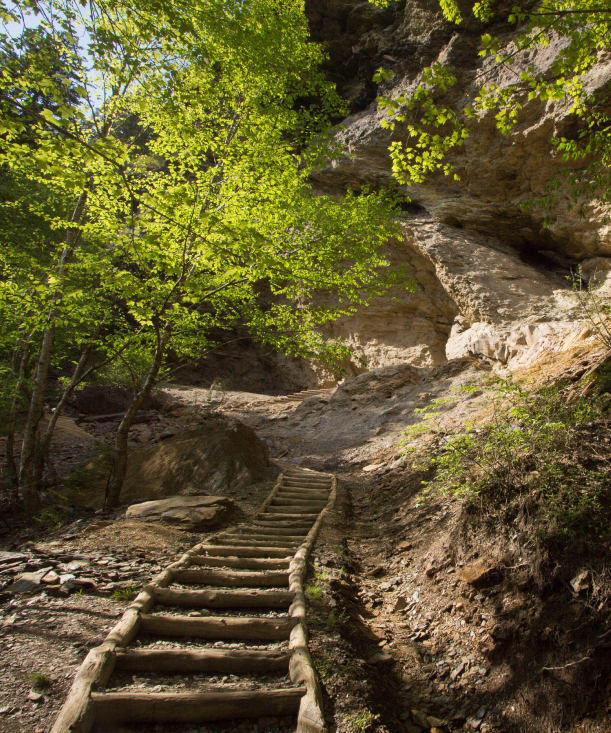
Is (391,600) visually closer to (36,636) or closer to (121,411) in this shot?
(36,636)

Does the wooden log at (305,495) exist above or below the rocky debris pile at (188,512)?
below

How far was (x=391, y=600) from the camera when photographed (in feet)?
14.1


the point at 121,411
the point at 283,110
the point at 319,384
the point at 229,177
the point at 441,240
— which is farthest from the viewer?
the point at 319,384

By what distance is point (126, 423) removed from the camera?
698 cm

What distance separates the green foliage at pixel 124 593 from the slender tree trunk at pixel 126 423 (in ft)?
11.5

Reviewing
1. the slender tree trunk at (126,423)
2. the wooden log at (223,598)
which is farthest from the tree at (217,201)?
the wooden log at (223,598)

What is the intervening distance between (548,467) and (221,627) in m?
3.15

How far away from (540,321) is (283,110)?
1085cm

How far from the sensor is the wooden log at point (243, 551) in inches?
193

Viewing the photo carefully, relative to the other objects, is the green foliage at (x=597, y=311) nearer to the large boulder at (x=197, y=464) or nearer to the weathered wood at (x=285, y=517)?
the weathered wood at (x=285, y=517)

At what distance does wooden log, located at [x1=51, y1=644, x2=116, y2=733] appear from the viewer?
2096 mm

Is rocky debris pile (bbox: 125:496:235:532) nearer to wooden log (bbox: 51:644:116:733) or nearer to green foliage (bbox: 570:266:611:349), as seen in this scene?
wooden log (bbox: 51:644:116:733)

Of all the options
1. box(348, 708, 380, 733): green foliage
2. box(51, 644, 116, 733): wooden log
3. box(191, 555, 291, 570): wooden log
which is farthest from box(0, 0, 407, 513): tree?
box(348, 708, 380, 733): green foliage

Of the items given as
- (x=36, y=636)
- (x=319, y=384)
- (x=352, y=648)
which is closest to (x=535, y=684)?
(x=352, y=648)
